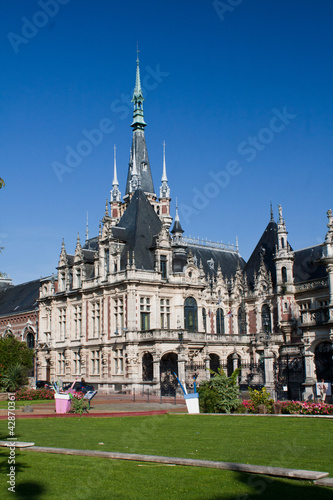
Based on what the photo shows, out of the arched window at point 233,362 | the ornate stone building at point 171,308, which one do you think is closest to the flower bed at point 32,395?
the ornate stone building at point 171,308

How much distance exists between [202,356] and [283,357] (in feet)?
27.5

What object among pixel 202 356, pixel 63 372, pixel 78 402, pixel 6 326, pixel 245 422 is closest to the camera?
pixel 245 422

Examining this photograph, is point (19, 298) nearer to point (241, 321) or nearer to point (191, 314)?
point (241, 321)

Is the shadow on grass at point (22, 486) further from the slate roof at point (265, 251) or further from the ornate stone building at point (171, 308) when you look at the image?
the slate roof at point (265, 251)

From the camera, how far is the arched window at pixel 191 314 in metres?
53.8

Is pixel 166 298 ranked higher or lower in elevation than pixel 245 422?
higher

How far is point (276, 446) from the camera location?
14.3 meters

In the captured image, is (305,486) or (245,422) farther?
(245,422)

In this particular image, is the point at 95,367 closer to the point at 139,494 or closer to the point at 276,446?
the point at 276,446

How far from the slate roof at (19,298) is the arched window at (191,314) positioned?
30095mm

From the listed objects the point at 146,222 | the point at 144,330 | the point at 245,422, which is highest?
the point at 146,222

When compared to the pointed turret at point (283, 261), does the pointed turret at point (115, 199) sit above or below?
above

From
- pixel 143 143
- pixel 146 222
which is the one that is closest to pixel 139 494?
pixel 146 222

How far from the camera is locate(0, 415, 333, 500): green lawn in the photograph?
959 centimetres
